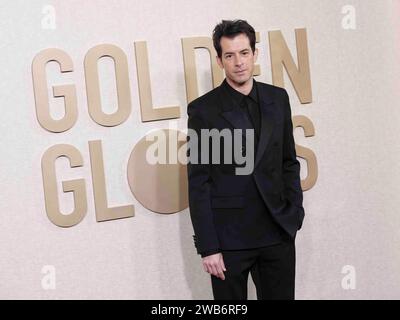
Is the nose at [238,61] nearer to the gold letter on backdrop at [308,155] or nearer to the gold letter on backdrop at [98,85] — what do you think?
the gold letter on backdrop at [98,85]

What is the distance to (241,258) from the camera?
2.35m

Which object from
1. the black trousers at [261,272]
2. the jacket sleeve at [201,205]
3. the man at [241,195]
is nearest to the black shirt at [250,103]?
the man at [241,195]

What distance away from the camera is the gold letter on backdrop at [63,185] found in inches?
112

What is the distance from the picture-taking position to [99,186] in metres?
2.92

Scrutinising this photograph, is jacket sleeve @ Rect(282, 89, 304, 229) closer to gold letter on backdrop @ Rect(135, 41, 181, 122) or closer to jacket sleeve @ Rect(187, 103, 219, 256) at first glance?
jacket sleeve @ Rect(187, 103, 219, 256)

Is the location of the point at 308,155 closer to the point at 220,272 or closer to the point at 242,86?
the point at 242,86

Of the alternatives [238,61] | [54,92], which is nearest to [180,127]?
[54,92]

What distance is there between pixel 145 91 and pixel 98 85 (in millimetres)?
242

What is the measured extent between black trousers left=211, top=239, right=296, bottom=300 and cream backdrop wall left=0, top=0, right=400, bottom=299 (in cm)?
71

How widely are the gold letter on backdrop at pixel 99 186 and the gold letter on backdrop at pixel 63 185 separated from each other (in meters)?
0.06

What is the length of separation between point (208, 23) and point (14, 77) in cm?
104

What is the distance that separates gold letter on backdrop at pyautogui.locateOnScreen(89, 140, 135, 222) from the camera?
290 centimetres

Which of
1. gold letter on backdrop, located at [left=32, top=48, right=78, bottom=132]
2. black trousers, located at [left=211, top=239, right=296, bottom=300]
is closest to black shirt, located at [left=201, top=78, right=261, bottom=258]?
black trousers, located at [left=211, top=239, right=296, bottom=300]

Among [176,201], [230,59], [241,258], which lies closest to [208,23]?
[230,59]
